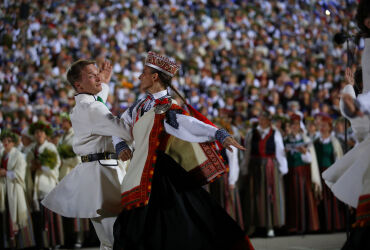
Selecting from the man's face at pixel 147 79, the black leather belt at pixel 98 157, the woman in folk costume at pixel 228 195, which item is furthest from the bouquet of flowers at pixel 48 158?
the man's face at pixel 147 79

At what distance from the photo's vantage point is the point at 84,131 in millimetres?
4316

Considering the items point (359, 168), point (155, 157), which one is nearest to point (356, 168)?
point (359, 168)

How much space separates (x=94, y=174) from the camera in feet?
13.9

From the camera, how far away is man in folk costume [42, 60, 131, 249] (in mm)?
4180

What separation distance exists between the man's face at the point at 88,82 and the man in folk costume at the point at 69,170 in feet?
10.4

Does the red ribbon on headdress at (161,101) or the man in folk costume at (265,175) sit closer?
the red ribbon on headdress at (161,101)

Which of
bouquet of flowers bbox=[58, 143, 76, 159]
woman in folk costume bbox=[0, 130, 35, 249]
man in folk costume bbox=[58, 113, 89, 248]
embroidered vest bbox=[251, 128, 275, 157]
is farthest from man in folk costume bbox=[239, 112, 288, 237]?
woman in folk costume bbox=[0, 130, 35, 249]

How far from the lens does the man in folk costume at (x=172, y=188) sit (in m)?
3.85

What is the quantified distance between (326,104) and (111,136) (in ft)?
31.8

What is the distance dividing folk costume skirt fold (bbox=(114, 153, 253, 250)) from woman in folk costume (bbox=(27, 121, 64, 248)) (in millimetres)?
3627

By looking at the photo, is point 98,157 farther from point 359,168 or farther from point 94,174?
point 359,168

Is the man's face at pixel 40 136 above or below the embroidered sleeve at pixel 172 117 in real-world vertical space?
below

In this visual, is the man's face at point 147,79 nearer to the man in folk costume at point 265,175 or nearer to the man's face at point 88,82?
the man's face at point 88,82

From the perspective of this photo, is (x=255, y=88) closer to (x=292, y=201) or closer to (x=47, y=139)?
(x=292, y=201)
